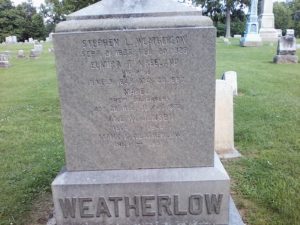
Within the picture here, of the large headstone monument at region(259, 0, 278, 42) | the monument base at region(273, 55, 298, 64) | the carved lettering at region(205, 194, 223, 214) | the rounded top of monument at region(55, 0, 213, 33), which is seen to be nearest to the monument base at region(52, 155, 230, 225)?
the carved lettering at region(205, 194, 223, 214)

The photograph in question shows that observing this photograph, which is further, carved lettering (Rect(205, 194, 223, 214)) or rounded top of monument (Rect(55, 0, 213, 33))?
carved lettering (Rect(205, 194, 223, 214))

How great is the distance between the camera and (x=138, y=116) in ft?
9.90

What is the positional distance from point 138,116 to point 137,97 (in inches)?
6.6

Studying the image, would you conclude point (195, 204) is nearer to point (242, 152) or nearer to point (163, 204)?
A: point (163, 204)

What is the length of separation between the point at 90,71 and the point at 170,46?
0.68 metres

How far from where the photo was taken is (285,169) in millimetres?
4555

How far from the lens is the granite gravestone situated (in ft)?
9.25

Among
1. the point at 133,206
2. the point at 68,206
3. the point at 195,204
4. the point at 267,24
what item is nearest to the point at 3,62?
the point at 68,206

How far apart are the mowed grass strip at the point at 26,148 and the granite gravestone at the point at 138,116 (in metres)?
1.09

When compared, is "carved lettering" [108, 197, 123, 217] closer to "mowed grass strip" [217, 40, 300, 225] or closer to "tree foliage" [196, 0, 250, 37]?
"mowed grass strip" [217, 40, 300, 225]

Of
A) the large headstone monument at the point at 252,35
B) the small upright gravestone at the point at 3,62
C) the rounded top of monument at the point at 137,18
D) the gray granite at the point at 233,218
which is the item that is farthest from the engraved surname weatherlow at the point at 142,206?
the large headstone monument at the point at 252,35

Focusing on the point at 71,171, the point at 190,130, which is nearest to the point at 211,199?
the point at 190,130

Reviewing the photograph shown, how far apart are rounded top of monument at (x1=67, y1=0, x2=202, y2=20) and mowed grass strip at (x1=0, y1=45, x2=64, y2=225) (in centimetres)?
214

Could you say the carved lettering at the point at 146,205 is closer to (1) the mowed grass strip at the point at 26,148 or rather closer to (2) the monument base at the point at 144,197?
(2) the monument base at the point at 144,197
